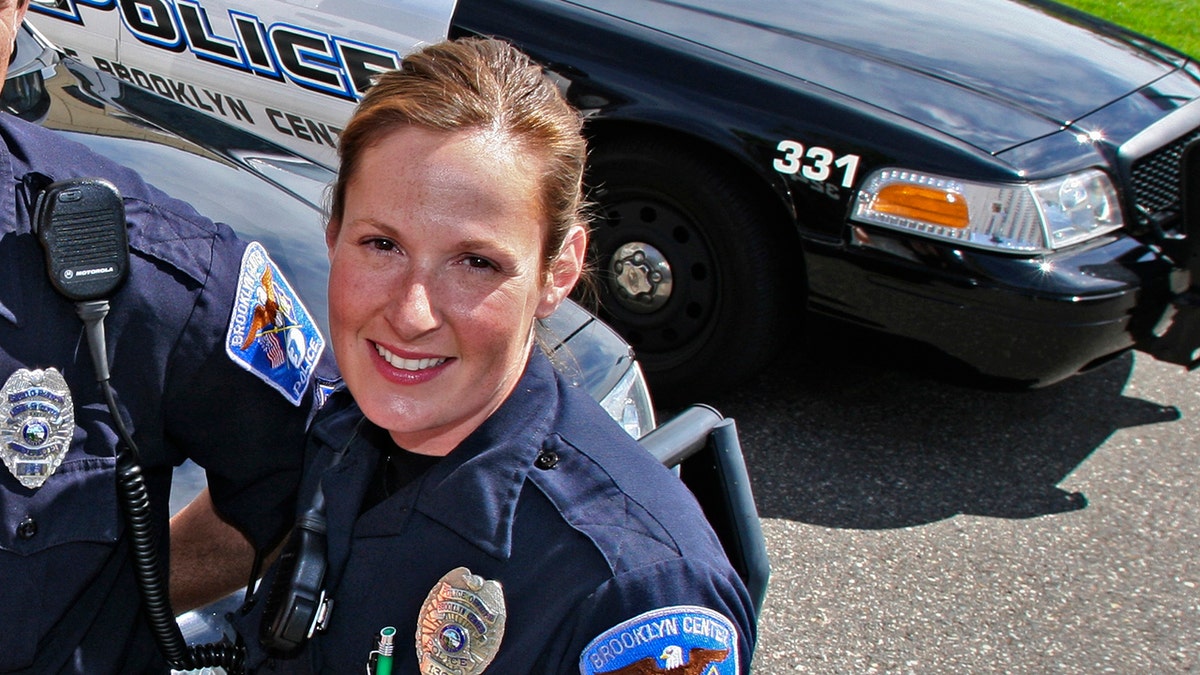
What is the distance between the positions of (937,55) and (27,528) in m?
3.00

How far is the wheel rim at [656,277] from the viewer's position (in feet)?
12.4

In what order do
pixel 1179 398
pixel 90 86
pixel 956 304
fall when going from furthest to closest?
pixel 1179 398 → pixel 956 304 → pixel 90 86

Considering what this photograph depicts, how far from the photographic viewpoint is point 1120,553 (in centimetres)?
341

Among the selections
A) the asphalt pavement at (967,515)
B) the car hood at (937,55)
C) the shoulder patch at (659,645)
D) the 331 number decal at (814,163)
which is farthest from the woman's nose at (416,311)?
the car hood at (937,55)

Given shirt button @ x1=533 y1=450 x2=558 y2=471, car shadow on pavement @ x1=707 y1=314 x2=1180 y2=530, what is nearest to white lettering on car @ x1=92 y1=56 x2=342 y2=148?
car shadow on pavement @ x1=707 y1=314 x2=1180 y2=530

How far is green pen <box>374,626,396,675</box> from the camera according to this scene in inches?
54.6

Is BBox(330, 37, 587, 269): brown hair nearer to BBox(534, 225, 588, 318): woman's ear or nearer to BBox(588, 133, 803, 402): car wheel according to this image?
BBox(534, 225, 588, 318): woman's ear

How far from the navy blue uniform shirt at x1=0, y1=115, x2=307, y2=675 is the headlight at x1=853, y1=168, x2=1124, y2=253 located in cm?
210

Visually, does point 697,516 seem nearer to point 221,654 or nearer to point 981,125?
point 221,654

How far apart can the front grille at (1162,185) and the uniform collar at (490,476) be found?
2608mm

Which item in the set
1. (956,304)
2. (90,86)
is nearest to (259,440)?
(90,86)

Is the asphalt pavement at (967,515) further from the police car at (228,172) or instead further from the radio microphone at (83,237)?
the radio microphone at (83,237)

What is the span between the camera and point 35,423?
144 cm

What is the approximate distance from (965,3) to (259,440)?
3361 mm
